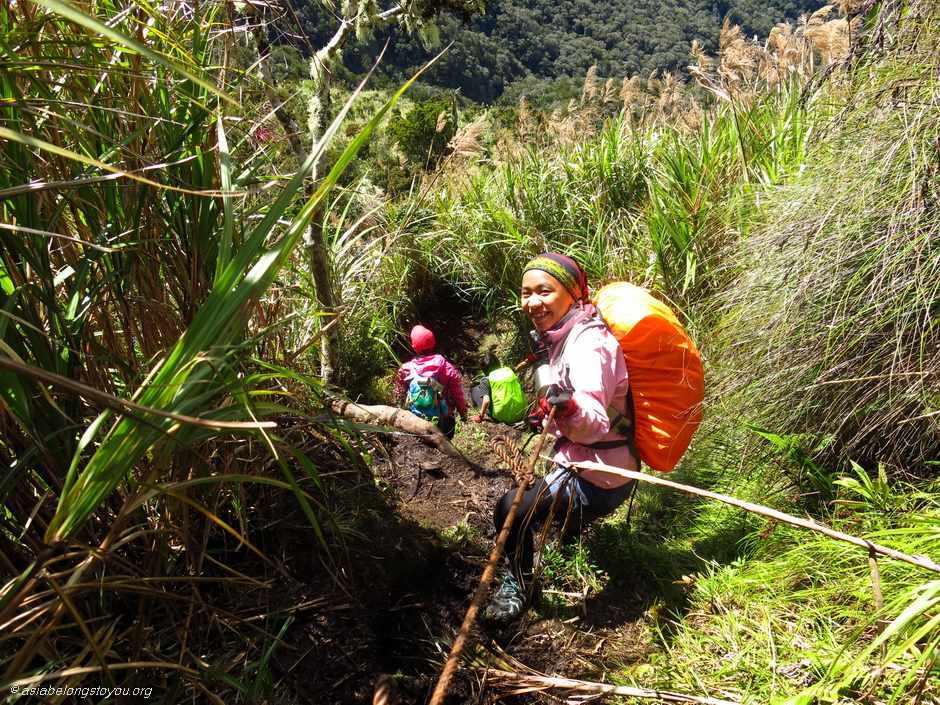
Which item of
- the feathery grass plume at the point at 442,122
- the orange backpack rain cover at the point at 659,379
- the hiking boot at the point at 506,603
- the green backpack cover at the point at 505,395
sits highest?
the feathery grass plume at the point at 442,122

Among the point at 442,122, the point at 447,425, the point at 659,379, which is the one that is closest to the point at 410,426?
the point at 447,425

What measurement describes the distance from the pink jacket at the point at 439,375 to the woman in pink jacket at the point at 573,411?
5.90 ft

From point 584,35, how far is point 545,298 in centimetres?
7823

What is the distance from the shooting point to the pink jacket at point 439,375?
14.2 ft

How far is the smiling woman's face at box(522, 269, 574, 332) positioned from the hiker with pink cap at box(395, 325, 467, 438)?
1824 mm

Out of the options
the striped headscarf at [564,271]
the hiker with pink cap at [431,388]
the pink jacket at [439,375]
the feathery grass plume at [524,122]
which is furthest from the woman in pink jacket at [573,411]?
the feathery grass plume at [524,122]

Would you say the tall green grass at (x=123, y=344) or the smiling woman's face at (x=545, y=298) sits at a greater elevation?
the tall green grass at (x=123, y=344)

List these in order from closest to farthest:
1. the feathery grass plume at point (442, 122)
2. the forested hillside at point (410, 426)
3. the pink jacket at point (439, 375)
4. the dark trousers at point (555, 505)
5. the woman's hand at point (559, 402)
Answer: the forested hillside at point (410, 426) → the woman's hand at point (559, 402) → the dark trousers at point (555, 505) → the pink jacket at point (439, 375) → the feathery grass plume at point (442, 122)

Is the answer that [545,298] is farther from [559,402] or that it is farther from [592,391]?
[559,402]

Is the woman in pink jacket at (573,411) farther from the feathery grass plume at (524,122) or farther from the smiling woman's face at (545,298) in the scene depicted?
the feathery grass plume at (524,122)

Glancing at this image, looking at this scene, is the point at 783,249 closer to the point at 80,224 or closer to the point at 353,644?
the point at 353,644

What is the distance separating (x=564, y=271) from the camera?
→ 254 cm

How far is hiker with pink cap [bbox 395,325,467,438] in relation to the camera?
13.9 ft

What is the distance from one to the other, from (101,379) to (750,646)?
7.10ft
